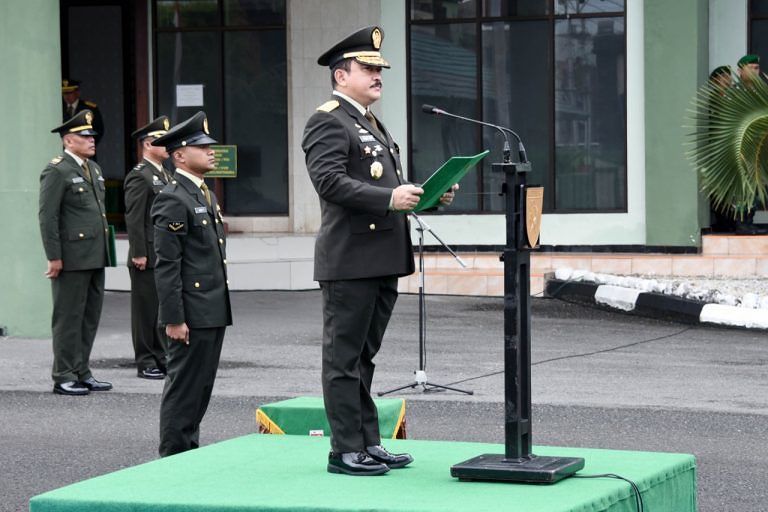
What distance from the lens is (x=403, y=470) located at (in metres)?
6.70

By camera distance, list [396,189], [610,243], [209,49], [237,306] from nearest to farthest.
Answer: [396,189], [237,306], [610,243], [209,49]

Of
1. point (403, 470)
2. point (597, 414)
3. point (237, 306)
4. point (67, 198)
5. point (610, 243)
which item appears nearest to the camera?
point (403, 470)

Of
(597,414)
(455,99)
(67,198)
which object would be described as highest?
(455,99)

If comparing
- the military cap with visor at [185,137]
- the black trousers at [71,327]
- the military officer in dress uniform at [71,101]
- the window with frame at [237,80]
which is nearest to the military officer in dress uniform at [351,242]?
the military cap with visor at [185,137]

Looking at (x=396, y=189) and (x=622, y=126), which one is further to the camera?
(x=622, y=126)

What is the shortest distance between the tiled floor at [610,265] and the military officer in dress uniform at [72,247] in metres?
6.98

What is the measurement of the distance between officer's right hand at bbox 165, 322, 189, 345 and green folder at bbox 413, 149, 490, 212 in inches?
75.6

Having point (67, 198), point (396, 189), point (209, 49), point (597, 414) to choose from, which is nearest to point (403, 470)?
point (396, 189)

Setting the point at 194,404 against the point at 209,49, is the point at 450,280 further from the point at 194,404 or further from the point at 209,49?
the point at 194,404

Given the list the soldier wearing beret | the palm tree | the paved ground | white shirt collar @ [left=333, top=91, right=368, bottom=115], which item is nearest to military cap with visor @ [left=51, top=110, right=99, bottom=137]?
the paved ground

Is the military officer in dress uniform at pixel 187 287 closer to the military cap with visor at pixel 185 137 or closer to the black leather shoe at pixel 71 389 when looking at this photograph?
the military cap with visor at pixel 185 137

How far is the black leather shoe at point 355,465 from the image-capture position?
653 cm

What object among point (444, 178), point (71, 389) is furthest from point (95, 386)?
point (444, 178)

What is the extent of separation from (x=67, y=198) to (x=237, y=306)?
596cm
